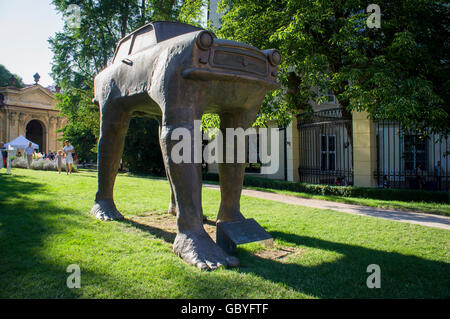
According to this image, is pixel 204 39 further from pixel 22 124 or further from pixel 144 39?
pixel 22 124

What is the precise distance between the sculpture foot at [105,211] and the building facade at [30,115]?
34.0 metres

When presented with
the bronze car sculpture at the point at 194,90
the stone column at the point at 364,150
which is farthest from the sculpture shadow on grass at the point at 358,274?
the stone column at the point at 364,150

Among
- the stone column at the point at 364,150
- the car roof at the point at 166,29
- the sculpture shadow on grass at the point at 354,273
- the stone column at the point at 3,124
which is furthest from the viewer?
the stone column at the point at 3,124

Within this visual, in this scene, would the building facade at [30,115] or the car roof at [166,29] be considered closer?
the car roof at [166,29]

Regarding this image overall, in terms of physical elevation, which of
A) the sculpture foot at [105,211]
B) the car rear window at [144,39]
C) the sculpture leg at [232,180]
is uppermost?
the car rear window at [144,39]

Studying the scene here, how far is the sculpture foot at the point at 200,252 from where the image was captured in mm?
3344

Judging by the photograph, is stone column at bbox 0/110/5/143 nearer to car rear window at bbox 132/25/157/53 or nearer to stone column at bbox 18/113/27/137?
stone column at bbox 18/113/27/137

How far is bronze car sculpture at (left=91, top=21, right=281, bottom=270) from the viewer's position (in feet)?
11.8

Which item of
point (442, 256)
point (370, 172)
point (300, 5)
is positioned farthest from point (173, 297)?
point (370, 172)

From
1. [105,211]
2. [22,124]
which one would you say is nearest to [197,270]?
[105,211]

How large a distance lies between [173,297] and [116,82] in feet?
11.3

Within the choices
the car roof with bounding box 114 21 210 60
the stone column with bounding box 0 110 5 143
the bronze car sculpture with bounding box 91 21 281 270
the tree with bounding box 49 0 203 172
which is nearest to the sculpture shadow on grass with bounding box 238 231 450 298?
the bronze car sculpture with bounding box 91 21 281 270

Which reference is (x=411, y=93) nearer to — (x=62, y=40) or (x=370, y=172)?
(x=370, y=172)
